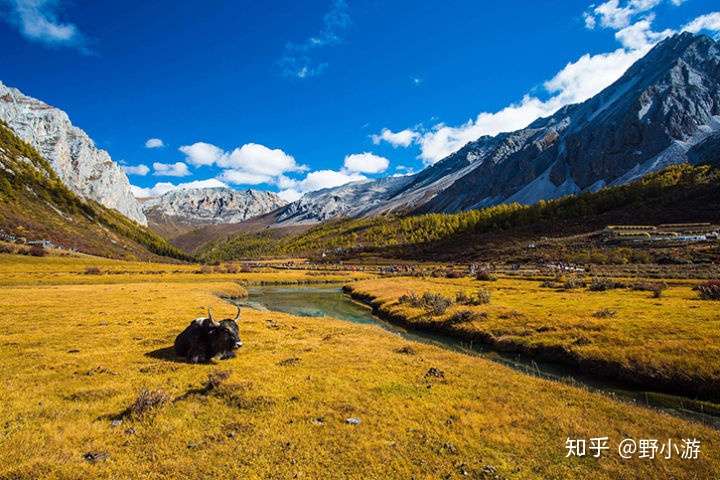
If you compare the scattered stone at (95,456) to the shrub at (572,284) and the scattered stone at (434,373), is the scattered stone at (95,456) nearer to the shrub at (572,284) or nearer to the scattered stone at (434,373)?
the scattered stone at (434,373)

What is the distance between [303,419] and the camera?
1645 cm

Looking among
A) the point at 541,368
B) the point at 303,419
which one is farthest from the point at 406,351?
the point at 303,419

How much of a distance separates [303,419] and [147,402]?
6.60 meters

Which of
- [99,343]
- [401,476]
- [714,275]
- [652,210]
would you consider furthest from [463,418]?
[652,210]

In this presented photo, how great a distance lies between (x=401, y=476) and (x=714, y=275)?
8960 centimetres

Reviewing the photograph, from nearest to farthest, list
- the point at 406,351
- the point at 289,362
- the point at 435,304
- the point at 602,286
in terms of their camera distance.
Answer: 1. the point at 289,362
2. the point at 406,351
3. the point at 435,304
4. the point at 602,286

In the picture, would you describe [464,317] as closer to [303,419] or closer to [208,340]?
[208,340]

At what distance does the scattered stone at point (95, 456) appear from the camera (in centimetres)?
1273

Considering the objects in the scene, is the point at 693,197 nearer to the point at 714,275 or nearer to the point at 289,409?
the point at 714,275

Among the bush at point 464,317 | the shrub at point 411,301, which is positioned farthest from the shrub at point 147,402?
the shrub at point 411,301

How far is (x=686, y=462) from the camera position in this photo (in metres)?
14.1

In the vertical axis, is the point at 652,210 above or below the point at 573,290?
above

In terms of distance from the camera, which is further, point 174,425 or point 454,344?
point 454,344

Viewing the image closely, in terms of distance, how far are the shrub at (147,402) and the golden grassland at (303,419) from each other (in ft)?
0.91
